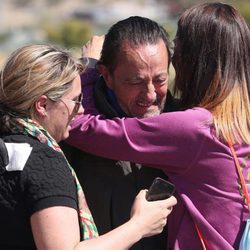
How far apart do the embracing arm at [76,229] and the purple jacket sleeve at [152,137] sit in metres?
0.25

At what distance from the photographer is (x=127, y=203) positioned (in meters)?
3.02

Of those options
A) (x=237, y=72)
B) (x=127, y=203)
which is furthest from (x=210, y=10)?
(x=127, y=203)

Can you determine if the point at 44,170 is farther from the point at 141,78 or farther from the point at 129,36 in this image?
the point at 129,36

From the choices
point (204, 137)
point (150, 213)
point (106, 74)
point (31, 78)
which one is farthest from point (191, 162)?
point (31, 78)

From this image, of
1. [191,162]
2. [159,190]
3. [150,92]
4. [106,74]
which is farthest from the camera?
[106,74]

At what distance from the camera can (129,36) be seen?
2998 millimetres

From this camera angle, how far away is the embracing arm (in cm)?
241

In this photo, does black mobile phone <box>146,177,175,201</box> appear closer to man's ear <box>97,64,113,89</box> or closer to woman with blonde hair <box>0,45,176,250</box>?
woman with blonde hair <box>0,45,176,250</box>

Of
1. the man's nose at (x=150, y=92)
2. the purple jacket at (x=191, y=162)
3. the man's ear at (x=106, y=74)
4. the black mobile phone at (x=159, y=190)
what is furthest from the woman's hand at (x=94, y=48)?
the black mobile phone at (x=159, y=190)

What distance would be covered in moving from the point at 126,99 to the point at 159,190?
492 millimetres

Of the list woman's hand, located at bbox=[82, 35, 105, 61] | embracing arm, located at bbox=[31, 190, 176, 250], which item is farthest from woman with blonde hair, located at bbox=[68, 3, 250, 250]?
woman's hand, located at bbox=[82, 35, 105, 61]

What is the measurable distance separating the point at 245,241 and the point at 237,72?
696 mm

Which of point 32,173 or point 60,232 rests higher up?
point 32,173

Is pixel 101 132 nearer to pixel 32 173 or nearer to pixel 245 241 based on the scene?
pixel 32 173
